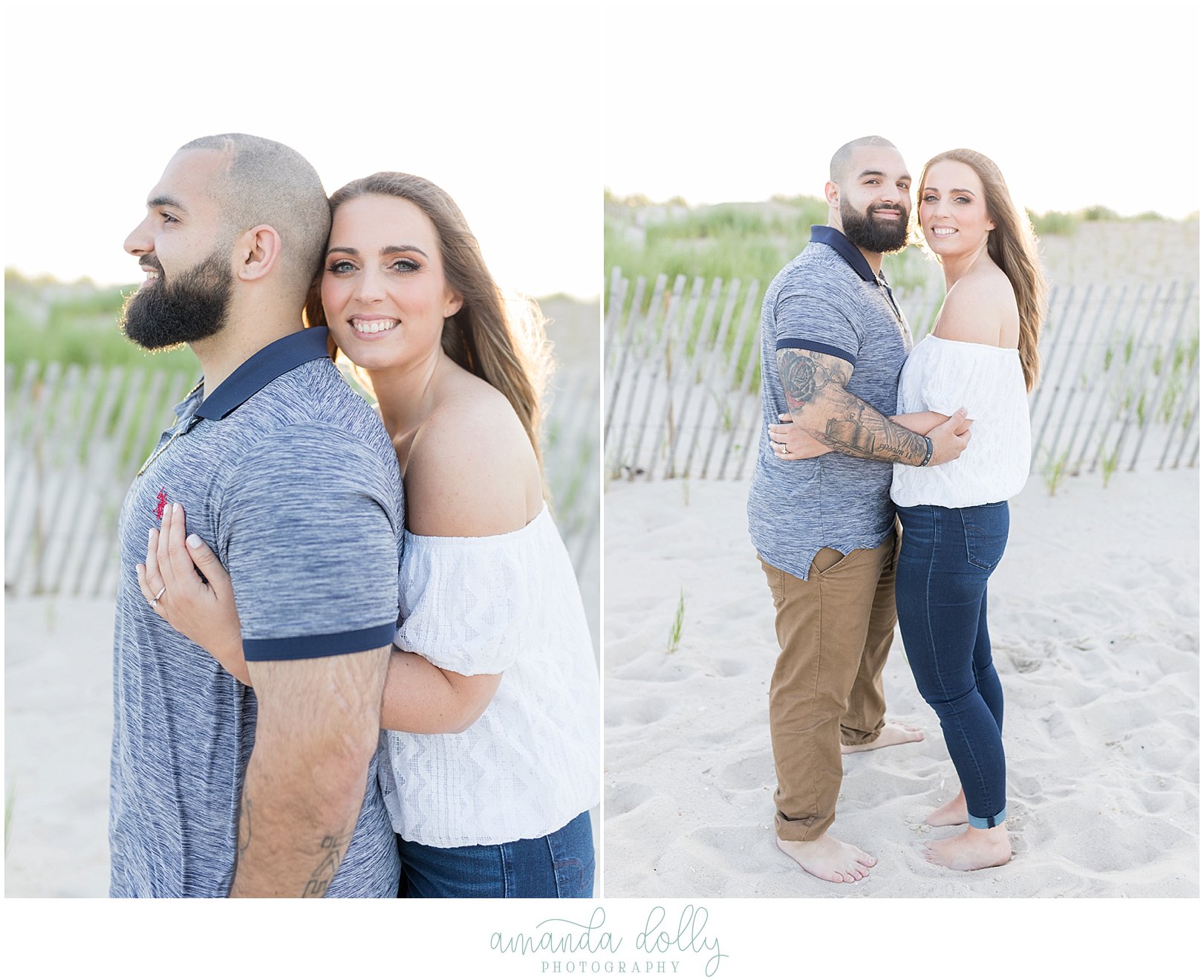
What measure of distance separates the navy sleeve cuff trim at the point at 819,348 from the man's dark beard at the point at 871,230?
1.09 feet

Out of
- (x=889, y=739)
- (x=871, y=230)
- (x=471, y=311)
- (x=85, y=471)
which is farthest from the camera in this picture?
(x=85, y=471)

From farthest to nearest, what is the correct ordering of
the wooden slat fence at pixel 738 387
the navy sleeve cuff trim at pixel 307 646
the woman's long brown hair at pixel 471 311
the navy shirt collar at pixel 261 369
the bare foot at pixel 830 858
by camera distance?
the wooden slat fence at pixel 738 387
the bare foot at pixel 830 858
the woman's long brown hair at pixel 471 311
the navy shirt collar at pixel 261 369
the navy sleeve cuff trim at pixel 307 646

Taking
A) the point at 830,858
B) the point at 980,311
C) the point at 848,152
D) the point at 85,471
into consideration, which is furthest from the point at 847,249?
the point at 85,471

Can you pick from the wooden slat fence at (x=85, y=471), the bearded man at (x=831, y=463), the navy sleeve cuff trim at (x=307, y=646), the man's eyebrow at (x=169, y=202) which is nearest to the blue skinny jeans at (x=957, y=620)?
the bearded man at (x=831, y=463)

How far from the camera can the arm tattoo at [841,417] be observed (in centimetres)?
240

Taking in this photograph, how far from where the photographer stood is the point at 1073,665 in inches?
156

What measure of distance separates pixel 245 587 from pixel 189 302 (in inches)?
21.4

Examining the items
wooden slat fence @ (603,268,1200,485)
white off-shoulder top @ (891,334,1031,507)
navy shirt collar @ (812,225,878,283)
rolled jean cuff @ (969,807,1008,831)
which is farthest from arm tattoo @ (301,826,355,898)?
wooden slat fence @ (603,268,1200,485)

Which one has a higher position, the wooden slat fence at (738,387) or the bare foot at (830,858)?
the wooden slat fence at (738,387)

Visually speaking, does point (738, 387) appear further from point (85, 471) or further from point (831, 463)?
point (85, 471)

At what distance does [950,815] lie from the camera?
3.02 meters

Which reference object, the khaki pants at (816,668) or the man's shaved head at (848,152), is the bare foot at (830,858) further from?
the man's shaved head at (848,152)
